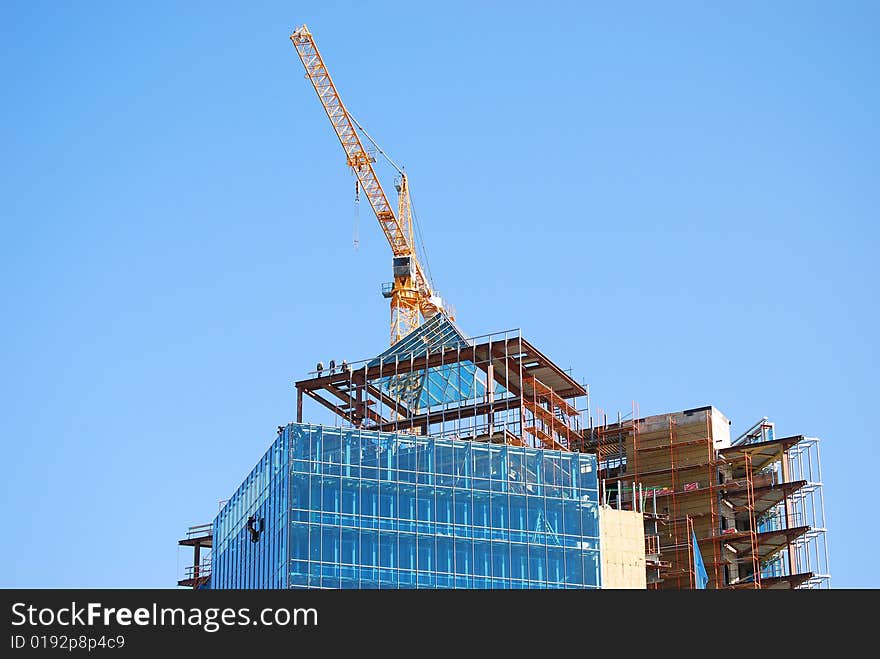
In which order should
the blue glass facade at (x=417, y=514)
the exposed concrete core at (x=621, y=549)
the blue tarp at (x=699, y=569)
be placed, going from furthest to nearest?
the blue tarp at (x=699, y=569), the exposed concrete core at (x=621, y=549), the blue glass facade at (x=417, y=514)

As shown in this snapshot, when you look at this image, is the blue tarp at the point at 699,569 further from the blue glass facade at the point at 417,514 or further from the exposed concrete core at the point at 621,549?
the blue glass facade at the point at 417,514

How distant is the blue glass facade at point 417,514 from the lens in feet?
435

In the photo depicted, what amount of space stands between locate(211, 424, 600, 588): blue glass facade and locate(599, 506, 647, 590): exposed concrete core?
178cm

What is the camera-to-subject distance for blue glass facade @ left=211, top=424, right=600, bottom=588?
435 feet

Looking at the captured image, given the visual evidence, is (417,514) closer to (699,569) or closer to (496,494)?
(496,494)

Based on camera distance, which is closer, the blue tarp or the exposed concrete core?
the exposed concrete core

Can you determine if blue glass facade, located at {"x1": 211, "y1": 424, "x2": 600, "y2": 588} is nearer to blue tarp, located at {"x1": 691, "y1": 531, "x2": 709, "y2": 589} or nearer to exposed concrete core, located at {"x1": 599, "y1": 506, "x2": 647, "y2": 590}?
exposed concrete core, located at {"x1": 599, "y1": 506, "x2": 647, "y2": 590}

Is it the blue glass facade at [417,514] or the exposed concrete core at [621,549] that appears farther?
the exposed concrete core at [621,549]

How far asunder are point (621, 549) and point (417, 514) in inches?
654

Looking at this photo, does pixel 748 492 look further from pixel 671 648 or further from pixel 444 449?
pixel 671 648

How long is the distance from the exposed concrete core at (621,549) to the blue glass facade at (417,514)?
5.83 ft

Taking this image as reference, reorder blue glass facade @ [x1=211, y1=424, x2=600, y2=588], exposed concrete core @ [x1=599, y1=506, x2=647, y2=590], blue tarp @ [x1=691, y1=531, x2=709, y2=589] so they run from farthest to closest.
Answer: blue tarp @ [x1=691, y1=531, x2=709, y2=589], exposed concrete core @ [x1=599, y1=506, x2=647, y2=590], blue glass facade @ [x1=211, y1=424, x2=600, y2=588]

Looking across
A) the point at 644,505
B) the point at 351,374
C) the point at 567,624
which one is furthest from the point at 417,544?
the point at 567,624

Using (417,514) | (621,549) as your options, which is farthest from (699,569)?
(417,514)
